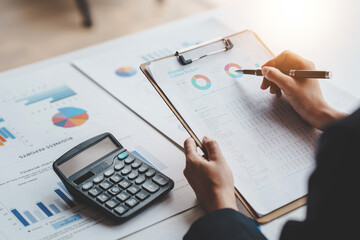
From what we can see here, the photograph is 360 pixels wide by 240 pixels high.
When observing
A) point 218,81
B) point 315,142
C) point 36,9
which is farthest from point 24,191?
point 36,9

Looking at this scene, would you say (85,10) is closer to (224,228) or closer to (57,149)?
(57,149)

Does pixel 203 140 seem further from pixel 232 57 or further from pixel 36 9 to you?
pixel 36 9

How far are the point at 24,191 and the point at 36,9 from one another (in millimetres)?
2318

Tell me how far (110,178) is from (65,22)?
215 cm

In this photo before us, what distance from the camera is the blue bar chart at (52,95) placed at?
967mm

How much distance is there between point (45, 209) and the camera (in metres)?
0.71

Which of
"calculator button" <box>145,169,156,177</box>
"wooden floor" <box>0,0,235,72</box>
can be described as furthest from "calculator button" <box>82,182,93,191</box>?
"wooden floor" <box>0,0,235,72</box>

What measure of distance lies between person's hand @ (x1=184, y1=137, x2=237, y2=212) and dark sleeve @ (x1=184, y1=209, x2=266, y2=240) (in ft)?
0.09

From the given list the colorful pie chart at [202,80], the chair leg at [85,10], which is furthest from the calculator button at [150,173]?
the chair leg at [85,10]

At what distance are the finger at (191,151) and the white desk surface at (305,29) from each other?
1.58 feet

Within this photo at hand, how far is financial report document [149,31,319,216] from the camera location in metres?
0.71

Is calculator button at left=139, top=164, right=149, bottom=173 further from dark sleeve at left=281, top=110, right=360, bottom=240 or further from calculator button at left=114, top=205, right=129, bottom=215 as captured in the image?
dark sleeve at left=281, top=110, right=360, bottom=240

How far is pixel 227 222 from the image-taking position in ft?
1.99

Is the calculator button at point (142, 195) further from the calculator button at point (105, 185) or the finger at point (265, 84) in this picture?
the finger at point (265, 84)
